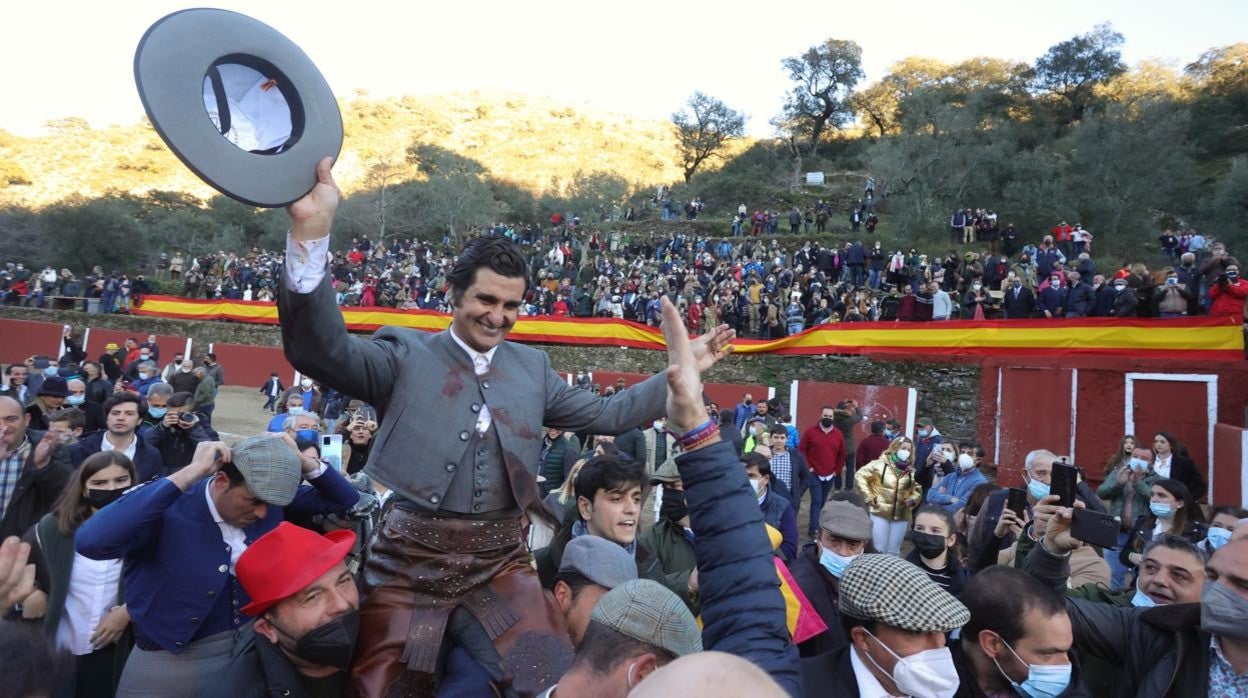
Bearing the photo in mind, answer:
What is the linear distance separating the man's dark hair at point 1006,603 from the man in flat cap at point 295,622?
1.98 meters

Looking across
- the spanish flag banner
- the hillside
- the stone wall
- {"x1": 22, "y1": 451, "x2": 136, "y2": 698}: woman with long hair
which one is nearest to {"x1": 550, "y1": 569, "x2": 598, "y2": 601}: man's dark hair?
{"x1": 22, "y1": 451, "x2": 136, "y2": 698}: woman with long hair

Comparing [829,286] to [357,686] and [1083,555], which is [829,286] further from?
[357,686]

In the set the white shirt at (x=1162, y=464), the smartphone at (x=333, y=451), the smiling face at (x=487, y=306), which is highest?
the smiling face at (x=487, y=306)

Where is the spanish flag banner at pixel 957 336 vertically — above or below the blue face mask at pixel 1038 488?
above

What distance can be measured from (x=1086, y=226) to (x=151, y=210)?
Answer: 184 feet

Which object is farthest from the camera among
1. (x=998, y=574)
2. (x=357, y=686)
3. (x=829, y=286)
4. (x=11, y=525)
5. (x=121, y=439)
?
(x=829, y=286)

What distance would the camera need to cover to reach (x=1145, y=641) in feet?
9.54

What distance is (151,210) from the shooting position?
54.9 metres

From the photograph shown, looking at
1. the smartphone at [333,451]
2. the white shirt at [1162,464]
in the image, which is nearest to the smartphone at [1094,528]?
the smartphone at [333,451]

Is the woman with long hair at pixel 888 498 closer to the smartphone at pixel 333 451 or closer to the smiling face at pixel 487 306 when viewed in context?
the smartphone at pixel 333 451

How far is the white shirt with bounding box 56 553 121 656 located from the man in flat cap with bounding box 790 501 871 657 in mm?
3083

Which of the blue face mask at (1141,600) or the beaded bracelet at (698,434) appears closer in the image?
the beaded bracelet at (698,434)

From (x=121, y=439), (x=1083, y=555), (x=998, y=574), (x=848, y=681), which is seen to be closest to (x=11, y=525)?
(x=121, y=439)

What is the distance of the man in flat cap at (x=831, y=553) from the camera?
153 inches
